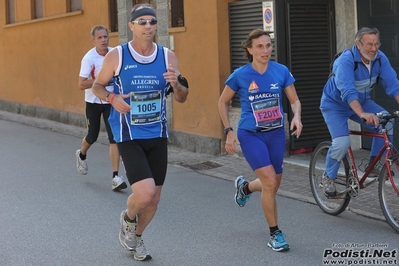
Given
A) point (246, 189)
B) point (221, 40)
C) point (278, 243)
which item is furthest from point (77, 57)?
point (278, 243)

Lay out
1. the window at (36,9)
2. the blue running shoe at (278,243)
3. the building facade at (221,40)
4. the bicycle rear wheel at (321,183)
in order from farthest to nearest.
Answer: the window at (36,9), the building facade at (221,40), the bicycle rear wheel at (321,183), the blue running shoe at (278,243)

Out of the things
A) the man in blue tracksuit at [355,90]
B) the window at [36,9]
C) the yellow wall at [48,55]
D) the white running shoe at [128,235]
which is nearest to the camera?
the white running shoe at [128,235]

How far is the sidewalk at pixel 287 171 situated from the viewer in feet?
26.1

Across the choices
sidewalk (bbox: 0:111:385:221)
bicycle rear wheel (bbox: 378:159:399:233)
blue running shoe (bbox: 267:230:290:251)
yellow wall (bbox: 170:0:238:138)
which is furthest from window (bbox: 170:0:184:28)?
blue running shoe (bbox: 267:230:290:251)

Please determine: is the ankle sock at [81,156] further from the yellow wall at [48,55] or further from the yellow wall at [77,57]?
the yellow wall at [48,55]

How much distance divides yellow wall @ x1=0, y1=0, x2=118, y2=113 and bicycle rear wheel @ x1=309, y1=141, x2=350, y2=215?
785 cm

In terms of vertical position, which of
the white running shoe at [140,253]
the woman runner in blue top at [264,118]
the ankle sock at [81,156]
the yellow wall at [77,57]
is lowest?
the white running shoe at [140,253]

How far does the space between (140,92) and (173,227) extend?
1871 millimetres

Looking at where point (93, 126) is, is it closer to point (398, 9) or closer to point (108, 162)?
point (108, 162)

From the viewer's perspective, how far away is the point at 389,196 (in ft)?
22.1

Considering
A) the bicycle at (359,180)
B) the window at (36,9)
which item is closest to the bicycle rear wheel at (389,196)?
the bicycle at (359,180)

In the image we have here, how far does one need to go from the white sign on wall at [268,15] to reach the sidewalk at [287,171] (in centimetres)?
186

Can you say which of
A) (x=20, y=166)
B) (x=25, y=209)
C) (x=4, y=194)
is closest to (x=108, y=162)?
(x=20, y=166)

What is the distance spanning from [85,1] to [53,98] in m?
2.91
